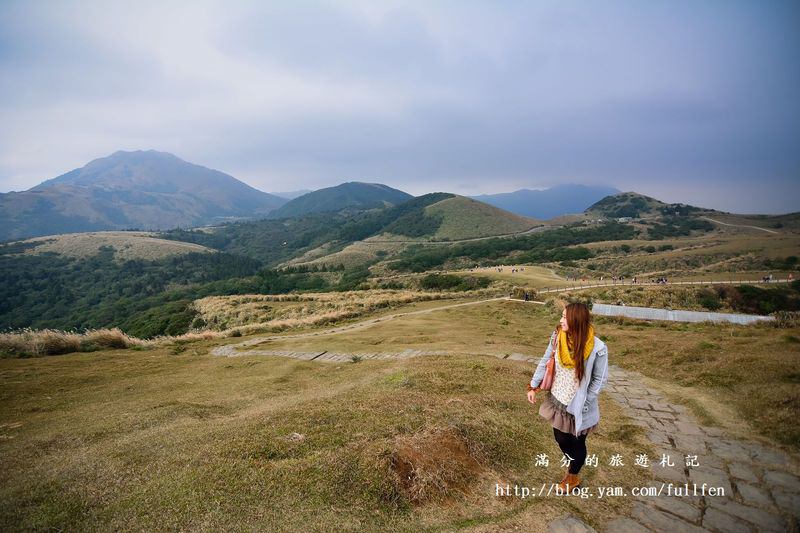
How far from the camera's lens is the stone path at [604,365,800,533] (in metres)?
4.63

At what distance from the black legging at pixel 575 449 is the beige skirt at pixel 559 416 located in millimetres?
115

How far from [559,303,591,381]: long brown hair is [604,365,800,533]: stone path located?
6.31ft

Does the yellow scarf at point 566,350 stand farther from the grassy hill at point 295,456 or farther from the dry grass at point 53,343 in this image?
the dry grass at point 53,343

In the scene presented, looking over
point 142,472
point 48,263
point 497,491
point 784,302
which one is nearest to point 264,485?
point 142,472

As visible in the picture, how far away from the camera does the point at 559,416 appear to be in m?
5.19

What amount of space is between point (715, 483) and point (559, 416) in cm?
271

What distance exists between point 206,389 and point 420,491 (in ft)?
27.2

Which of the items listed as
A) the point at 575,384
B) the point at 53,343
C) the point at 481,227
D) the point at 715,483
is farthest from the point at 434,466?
the point at 481,227

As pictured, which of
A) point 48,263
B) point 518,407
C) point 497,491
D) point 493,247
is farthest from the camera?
point 48,263

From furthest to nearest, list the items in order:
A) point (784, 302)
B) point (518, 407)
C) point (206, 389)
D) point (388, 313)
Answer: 1. point (388, 313)
2. point (784, 302)
3. point (206, 389)
4. point (518, 407)

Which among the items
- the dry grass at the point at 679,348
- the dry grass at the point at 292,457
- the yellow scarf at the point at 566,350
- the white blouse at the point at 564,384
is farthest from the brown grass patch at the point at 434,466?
the dry grass at the point at 679,348

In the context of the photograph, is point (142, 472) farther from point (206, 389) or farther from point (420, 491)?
point (206, 389)

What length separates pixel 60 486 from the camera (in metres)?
4.73

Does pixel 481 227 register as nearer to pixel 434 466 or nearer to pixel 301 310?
pixel 301 310
